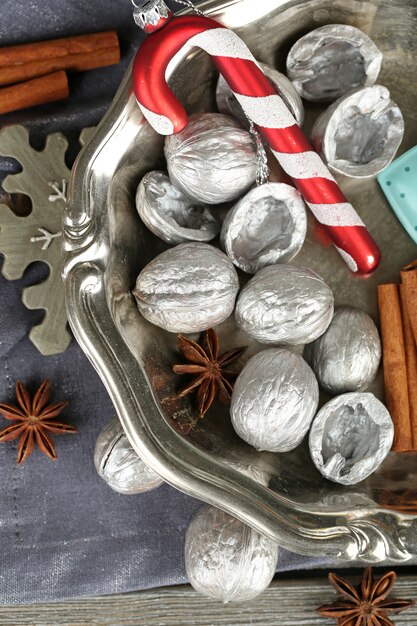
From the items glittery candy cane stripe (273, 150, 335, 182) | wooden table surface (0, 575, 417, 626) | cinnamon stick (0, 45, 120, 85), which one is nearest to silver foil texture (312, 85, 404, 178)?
glittery candy cane stripe (273, 150, 335, 182)

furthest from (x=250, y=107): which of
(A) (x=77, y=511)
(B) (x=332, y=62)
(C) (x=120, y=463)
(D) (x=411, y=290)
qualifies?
(A) (x=77, y=511)

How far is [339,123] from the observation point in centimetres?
79

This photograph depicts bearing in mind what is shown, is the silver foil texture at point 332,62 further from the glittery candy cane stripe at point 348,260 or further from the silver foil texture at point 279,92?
the glittery candy cane stripe at point 348,260

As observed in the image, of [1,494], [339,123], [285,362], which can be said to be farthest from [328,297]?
[1,494]

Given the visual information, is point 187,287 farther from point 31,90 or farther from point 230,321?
point 31,90

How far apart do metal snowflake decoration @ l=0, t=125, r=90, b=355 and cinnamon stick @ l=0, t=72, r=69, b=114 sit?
1.2 inches

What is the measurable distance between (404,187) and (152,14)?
0.31 meters

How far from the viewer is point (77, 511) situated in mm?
920

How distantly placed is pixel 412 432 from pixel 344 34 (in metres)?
0.39

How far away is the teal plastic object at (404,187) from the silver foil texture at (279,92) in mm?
107

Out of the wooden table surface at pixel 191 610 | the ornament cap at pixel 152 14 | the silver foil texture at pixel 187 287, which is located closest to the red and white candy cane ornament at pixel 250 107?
the ornament cap at pixel 152 14

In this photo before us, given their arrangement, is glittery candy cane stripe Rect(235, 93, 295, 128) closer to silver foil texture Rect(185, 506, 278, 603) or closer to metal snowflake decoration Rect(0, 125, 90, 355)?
metal snowflake decoration Rect(0, 125, 90, 355)

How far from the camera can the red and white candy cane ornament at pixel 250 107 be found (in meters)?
0.69

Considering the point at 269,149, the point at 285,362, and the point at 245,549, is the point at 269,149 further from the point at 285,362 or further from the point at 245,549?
the point at 245,549
